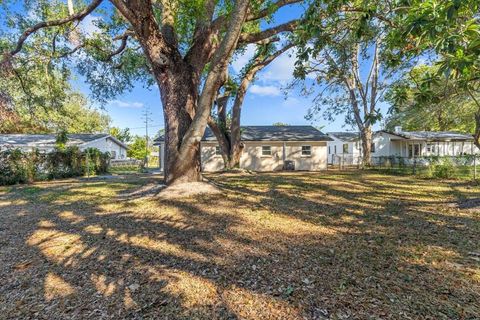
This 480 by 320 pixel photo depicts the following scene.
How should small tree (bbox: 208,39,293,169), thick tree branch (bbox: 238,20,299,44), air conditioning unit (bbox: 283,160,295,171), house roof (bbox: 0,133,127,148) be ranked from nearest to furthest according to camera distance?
thick tree branch (bbox: 238,20,299,44) → small tree (bbox: 208,39,293,169) → air conditioning unit (bbox: 283,160,295,171) → house roof (bbox: 0,133,127,148)

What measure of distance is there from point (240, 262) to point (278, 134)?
61.8 feet

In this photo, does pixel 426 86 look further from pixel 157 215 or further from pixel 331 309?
pixel 157 215

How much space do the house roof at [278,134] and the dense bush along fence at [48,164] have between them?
5.00 m

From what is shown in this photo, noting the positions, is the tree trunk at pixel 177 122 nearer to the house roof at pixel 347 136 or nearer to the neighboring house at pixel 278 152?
the neighboring house at pixel 278 152

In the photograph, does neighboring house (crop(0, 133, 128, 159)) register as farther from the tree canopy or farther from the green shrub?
the green shrub

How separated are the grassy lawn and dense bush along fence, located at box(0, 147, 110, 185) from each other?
26.0 ft

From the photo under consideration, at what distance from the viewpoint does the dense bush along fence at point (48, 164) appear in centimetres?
1187

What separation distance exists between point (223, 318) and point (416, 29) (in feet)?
12.8

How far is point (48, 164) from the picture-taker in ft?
45.4

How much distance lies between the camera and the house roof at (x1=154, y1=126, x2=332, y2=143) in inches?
802

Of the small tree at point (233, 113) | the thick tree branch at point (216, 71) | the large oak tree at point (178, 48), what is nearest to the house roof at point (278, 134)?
the small tree at point (233, 113)

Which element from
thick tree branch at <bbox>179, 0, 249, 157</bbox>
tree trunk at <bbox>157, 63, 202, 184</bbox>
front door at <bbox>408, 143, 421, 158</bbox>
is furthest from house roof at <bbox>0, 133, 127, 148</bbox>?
front door at <bbox>408, 143, 421, 158</bbox>

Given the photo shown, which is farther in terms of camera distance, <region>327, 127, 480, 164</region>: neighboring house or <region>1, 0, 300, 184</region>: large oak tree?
<region>327, 127, 480, 164</region>: neighboring house

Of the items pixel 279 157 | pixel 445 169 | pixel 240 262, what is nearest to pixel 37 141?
pixel 279 157
